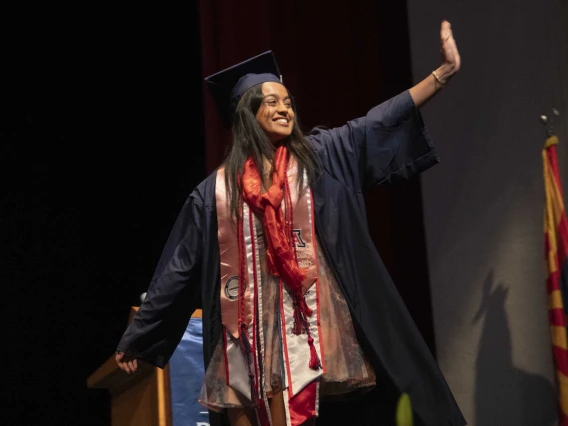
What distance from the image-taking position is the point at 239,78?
275 cm

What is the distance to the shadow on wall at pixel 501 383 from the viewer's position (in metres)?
2.95

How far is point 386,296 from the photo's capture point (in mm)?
2436

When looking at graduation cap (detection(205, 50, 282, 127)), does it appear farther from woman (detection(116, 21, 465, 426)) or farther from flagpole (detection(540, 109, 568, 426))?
flagpole (detection(540, 109, 568, 426))

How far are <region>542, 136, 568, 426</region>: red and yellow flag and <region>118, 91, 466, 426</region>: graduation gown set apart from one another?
0.47 m

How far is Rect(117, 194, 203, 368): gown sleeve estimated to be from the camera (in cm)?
255

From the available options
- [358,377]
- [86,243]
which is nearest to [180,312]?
[358,377]

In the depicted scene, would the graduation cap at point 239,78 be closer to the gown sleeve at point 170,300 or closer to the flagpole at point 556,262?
the gown sleeve at point 170,300

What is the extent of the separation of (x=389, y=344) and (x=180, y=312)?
63 cm

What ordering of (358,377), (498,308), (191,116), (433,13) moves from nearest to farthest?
(358,377) → (498,308) → (433,13) → (191,116)

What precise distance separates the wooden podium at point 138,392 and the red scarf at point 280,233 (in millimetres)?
542

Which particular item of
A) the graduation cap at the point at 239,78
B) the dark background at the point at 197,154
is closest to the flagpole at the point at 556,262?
the dark background at the point at 197,154

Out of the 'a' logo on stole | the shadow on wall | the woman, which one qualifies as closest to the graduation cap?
the woman

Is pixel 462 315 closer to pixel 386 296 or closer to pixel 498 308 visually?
pixel 498 308

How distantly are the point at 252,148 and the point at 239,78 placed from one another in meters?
0.27
